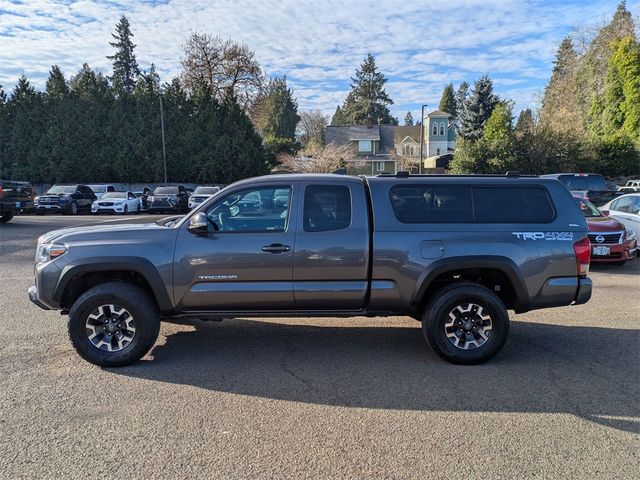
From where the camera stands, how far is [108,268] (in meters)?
4.61

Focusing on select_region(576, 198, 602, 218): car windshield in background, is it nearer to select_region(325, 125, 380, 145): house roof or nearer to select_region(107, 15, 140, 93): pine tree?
select_region(325, 125, 380, 145): house roof

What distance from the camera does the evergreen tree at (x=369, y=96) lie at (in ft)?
283

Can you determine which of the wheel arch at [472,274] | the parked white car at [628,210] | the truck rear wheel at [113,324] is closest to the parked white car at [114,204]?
the truck rear wheel at [113,324]

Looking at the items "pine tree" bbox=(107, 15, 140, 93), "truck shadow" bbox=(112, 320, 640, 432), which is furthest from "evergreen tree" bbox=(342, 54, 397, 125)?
"truck shadow" bbox=(112, 320, 640, 432)

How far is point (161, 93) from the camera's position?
124 ft

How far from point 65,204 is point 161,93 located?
16.4 m

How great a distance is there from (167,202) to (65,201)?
18.1ft

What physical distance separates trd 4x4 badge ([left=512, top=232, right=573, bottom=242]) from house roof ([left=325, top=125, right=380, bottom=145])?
57.0 m

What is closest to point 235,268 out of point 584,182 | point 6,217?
point 584,182

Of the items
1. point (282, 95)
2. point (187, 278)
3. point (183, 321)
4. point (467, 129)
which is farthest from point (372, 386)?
point (282, 95)

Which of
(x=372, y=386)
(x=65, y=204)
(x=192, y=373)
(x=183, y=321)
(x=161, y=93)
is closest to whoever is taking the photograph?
(x=372, y=386)

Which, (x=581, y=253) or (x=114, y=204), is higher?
(x=114, y=204)

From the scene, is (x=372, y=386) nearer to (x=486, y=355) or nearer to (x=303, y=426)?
(x=303, y=426)

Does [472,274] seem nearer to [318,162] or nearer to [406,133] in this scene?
[318,162]
